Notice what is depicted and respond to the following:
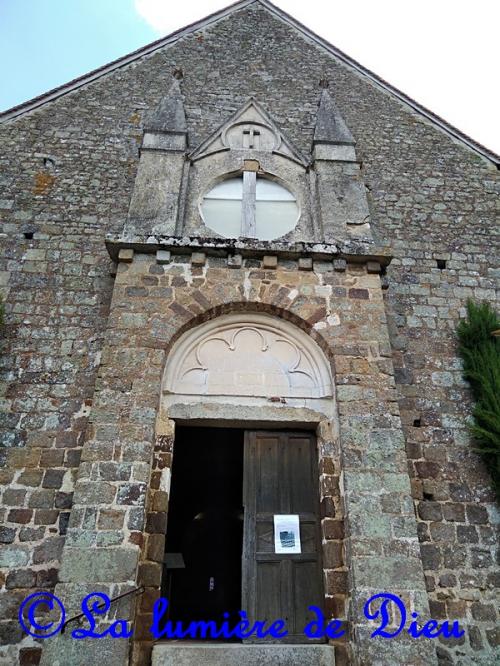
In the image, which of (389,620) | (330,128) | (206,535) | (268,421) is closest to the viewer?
(389,620)

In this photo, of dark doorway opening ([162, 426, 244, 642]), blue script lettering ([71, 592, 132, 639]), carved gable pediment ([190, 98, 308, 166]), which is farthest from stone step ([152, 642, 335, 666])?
carved gable pediment ([190, 98, 308, 166])

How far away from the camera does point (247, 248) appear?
231 inches

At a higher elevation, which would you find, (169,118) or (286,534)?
(169,118)

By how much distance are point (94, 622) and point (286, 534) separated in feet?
6.52

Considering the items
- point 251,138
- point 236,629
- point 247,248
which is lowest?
point 236,629

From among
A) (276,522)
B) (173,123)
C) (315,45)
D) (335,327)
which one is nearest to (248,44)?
(315,45)

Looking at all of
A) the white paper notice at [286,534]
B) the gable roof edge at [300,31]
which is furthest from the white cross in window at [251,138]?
the white paper notice at [286,534]

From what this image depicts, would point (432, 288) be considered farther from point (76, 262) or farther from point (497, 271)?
point (76, 262)

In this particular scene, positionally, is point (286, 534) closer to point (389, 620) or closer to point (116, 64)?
point (389, 620)

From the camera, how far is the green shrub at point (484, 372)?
19.1ft

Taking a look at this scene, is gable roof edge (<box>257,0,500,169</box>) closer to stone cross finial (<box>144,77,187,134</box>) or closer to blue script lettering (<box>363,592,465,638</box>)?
stone cross finial (<box>144,77,187,134</box>)

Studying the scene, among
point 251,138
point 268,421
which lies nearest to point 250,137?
point 251,138

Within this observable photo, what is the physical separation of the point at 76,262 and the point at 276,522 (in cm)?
444

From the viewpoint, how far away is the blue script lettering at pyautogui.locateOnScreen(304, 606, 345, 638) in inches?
175
